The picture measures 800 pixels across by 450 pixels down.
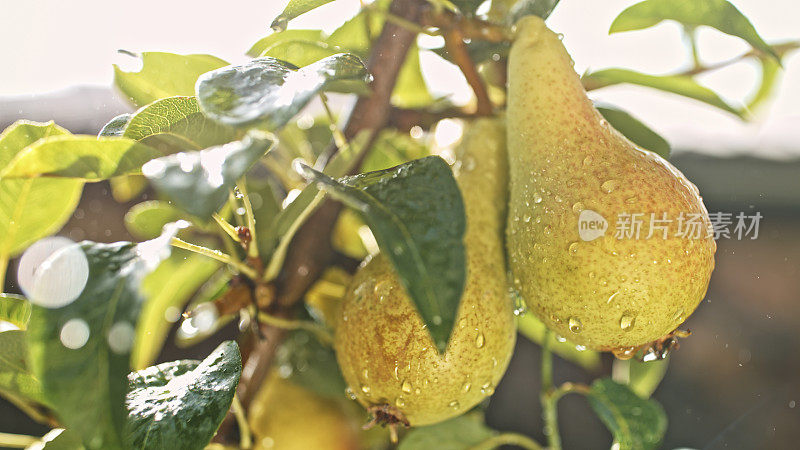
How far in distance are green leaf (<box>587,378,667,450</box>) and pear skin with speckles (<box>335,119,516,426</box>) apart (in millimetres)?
151

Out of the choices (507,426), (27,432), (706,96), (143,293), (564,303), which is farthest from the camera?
(507,426)

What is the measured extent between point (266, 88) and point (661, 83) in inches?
14.5

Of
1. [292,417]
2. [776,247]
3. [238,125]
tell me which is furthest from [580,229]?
[776,247]

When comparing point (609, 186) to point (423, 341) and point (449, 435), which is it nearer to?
point (423, 341)

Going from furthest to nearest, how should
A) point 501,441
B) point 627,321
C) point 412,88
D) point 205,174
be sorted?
1. point 412,88
2. point 501,441
3. point 627,321
4. point 205,174

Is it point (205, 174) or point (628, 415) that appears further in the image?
point (628, 415)

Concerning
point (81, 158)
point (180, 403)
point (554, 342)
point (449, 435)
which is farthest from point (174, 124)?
point (554, 342)

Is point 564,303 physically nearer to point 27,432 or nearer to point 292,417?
point 292,417

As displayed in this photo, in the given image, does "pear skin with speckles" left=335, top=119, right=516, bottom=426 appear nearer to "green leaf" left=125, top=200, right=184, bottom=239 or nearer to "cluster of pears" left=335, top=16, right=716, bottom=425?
"cluster of pears" left=335, top=16, right=716, bottom=425

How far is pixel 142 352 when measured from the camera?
0.61 m

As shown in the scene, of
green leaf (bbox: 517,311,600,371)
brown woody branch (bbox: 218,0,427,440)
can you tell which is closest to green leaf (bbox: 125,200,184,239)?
brown woody branch (bbox: 218,0,427,440)

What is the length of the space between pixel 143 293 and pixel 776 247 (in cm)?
113

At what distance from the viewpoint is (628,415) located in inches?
19.8

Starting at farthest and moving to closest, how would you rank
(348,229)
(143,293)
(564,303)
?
(348,229), (564,303), (143,293)
